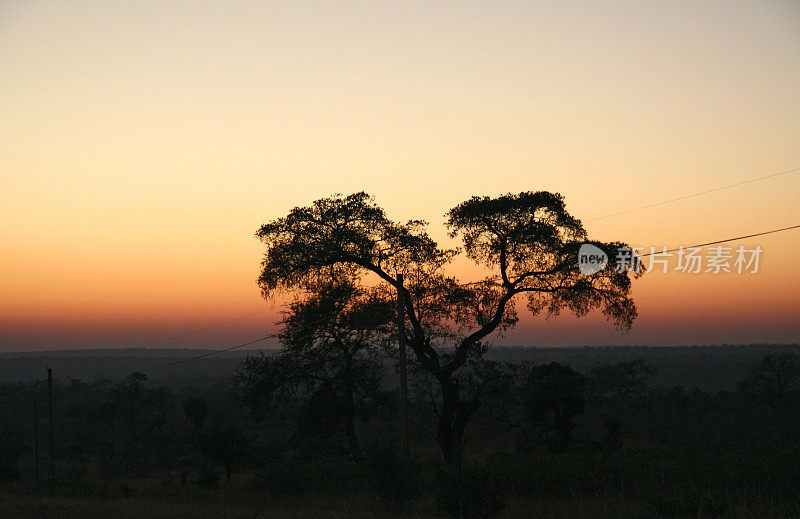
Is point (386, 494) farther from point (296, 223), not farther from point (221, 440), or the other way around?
point (221, 440)

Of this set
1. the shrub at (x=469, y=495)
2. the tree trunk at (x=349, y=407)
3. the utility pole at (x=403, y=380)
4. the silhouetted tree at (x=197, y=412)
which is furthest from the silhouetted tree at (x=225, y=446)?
the shrub at (x=469, y=495)

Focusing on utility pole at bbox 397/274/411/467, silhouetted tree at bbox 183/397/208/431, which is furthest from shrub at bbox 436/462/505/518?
silhouetted tree at bbox 183/397/208/431

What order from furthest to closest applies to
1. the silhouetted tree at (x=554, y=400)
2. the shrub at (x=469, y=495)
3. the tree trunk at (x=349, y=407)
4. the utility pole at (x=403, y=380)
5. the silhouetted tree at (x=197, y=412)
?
the silhouetted tree at (x=197, y=412), the silhouetted tree at (x=554, y=400), the tree trunk at (x=349, y=407), the utility pole at (x=403, y=380), the shrub at (x=469, y=495)

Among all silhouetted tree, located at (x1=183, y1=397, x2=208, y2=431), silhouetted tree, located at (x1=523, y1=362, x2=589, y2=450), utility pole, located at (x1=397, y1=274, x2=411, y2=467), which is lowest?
silhouetted tree, located at (x1=183, y1=397, x2=208, y2=431)

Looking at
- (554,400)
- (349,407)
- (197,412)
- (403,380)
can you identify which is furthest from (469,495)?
(197,412)

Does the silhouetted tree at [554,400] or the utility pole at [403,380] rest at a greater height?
the utility pole at [403,380]

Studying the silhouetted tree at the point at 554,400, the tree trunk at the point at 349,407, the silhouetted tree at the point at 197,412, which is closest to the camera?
the tree trunk at the point at 349,407

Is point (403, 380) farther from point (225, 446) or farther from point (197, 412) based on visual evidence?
point (197, 412)

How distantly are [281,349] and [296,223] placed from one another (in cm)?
728

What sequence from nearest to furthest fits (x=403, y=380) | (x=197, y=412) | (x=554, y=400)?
(x=403, y=380) < (x=554, y=400) < (x=197, y=412)

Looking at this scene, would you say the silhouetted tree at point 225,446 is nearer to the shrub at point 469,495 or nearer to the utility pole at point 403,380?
the utility pole at point 403,380

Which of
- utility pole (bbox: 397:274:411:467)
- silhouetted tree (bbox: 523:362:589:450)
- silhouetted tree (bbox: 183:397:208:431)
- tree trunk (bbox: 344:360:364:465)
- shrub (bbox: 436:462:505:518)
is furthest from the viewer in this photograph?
silhouetted tree (bbox: 183:397:208:431)

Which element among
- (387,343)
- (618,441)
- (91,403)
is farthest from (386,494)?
(91,403)

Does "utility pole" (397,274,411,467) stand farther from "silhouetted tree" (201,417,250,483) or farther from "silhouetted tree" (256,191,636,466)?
"silhouetted tree" (201,417,250,483)
